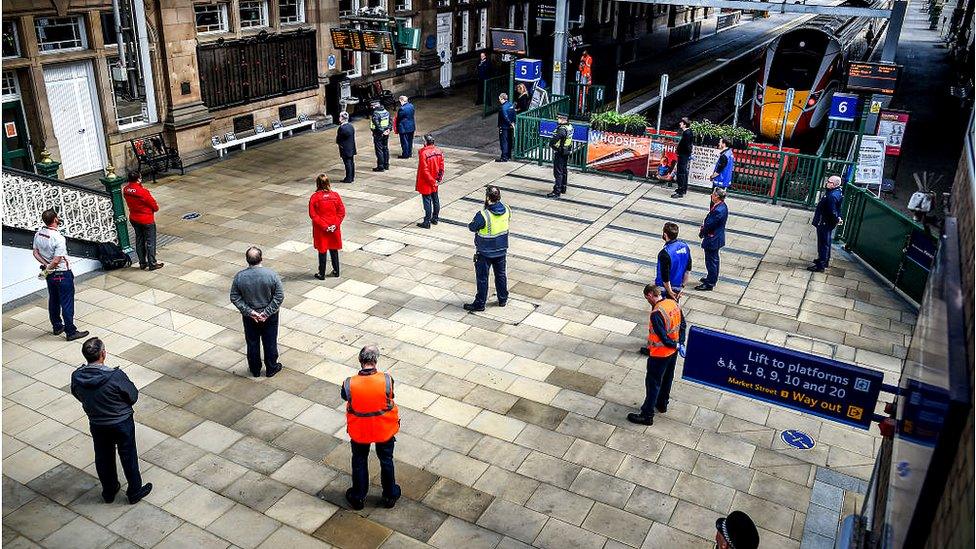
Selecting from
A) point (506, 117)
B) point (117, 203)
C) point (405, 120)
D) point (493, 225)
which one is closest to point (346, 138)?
point (405, 120)

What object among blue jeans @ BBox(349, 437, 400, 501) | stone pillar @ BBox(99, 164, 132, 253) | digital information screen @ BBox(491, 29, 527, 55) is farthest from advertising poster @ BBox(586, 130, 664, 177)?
blue jeans @ BBox(349, 437, 400, 501)

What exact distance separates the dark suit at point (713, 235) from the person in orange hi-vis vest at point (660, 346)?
11.9ft

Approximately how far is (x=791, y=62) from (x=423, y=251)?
47.1 ft

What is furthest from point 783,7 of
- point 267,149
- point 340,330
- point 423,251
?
point 340,330

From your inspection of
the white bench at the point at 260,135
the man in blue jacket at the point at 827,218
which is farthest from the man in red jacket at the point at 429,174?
the white bench at the point at 260,135

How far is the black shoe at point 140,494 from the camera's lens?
7.57 metres

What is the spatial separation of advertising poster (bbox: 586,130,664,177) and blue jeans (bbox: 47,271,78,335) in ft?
38.9

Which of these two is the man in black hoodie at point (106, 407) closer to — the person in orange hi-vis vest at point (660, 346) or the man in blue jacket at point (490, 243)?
the person in orange hi-vis vest at point (660, 346)

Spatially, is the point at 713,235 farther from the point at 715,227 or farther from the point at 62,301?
the point at 62,301

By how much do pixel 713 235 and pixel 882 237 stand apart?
3.33 metres

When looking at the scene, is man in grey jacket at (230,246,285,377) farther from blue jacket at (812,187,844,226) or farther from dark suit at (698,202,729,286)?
blue jacket at (812,187,844,226)

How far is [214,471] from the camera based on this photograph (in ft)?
26.6

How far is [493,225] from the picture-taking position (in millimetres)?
11055

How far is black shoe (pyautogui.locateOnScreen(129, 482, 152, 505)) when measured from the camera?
298 inches
